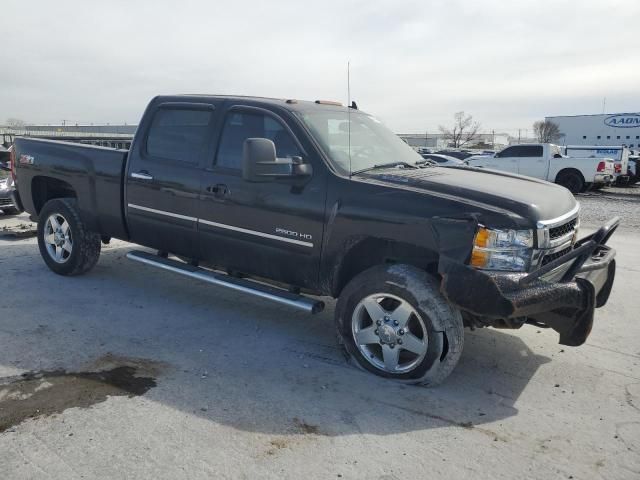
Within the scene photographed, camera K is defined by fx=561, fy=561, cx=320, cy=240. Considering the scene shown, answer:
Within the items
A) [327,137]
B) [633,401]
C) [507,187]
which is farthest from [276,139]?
[633,401]

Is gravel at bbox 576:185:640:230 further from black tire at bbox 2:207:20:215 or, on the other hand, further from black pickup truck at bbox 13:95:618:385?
black tire at bbox 2:207:20:215

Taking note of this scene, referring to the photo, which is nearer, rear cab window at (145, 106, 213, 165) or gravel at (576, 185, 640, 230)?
rear cab window at (145, 106, 213, 165)

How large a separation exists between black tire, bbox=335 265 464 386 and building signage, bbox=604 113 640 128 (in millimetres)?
72022

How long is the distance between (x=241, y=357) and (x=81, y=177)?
9.51 ft

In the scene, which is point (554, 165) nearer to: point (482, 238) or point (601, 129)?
point (482, 238)

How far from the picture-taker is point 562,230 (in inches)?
155

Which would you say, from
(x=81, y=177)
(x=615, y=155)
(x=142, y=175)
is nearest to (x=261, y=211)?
(x=142, y=175)

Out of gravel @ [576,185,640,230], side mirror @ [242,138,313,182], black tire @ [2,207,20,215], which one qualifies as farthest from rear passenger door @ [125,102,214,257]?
gravel @ [576,185,640,230]

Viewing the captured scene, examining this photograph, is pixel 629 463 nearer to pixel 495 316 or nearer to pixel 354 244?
pixel 495 316

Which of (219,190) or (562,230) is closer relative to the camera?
(562,230)

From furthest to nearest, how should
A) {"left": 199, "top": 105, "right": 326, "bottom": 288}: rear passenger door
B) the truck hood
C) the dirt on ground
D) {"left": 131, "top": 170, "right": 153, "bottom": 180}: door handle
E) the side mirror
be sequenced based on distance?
{"left": 131, "top": 170, "right": 153, "bottom": 180}: door handle
{"left": 199, "top": 105, "right": 326, "bottom": 288}: rear passenger door
the side mirror
the truck hood
the dirt on ground

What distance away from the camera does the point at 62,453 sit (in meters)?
2.93

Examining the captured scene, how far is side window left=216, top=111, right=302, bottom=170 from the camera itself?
4520mm

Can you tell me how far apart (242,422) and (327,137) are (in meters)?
2.29
